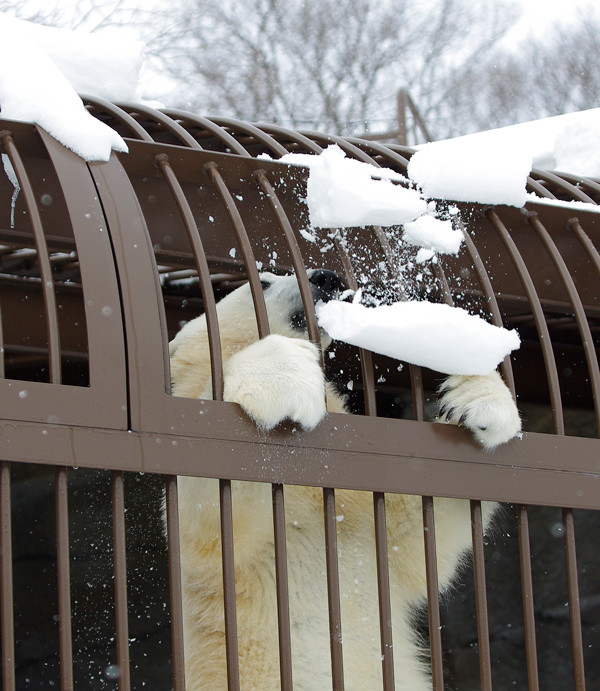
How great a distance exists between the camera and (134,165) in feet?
7.55

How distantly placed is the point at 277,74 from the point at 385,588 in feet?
50.4

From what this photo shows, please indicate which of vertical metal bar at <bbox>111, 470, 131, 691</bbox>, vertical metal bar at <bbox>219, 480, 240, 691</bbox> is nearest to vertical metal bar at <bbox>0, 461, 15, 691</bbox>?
vertical metal bar at <bbox>111, 470, 131, 691</bbox>

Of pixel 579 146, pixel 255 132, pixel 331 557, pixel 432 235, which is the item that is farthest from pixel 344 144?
pixel 579 146

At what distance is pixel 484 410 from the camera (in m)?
2.14

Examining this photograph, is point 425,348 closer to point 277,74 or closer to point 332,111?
point 332,111

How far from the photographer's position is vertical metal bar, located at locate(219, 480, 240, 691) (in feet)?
6.12

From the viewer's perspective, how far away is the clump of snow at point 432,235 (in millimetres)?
2369

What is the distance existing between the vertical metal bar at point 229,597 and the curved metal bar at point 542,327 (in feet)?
→ 3.13

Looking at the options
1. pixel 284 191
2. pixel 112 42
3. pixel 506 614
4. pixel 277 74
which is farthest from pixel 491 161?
pixel 277 74

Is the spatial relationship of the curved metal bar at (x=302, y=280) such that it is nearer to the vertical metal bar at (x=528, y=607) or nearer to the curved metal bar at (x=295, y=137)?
the curved metal bar at (x=295, y=137)

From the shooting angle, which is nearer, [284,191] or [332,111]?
[284,191]

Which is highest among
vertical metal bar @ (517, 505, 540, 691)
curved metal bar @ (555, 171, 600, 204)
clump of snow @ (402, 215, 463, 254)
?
curved metal bar @ (555, 171, 600, 204)

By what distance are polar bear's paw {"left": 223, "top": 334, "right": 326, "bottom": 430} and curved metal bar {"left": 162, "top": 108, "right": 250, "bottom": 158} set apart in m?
0.63

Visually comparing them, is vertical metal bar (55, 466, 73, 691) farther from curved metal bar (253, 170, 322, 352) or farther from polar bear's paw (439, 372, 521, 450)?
polar bear's paw (439, 372, 521, 450)
